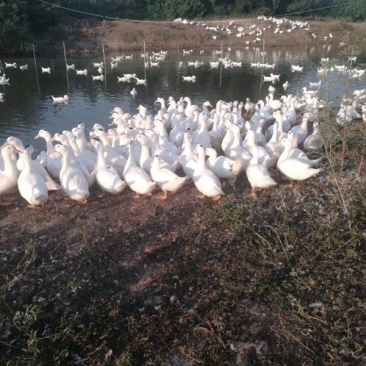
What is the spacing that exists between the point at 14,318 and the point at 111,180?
3815 mm

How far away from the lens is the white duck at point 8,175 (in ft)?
27.6

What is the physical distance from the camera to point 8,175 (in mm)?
8492

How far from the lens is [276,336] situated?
16.9ft

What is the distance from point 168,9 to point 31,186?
5050 cm

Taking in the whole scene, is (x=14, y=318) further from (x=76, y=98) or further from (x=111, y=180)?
(x=76, y=98)

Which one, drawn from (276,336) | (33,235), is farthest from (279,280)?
(33,235)

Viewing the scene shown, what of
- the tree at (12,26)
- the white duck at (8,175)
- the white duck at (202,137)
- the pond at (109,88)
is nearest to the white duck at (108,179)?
the white duck at (8,175)

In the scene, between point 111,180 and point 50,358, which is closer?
point 50,358

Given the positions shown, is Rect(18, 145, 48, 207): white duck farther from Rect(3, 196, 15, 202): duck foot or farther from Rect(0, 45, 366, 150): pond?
Rect(0, 45, 366, 150): pond

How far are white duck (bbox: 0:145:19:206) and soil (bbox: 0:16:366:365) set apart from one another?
0.31 meters

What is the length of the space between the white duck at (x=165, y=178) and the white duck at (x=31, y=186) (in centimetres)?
216

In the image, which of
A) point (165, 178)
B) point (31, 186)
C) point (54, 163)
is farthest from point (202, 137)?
point (31, 186)

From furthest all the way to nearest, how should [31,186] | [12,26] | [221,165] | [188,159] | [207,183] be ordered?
1. [12,26]
2. [188,159]
3. [221,165]
4. [207,183]
5. [31,186]

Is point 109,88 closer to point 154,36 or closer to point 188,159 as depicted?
point 188,159
